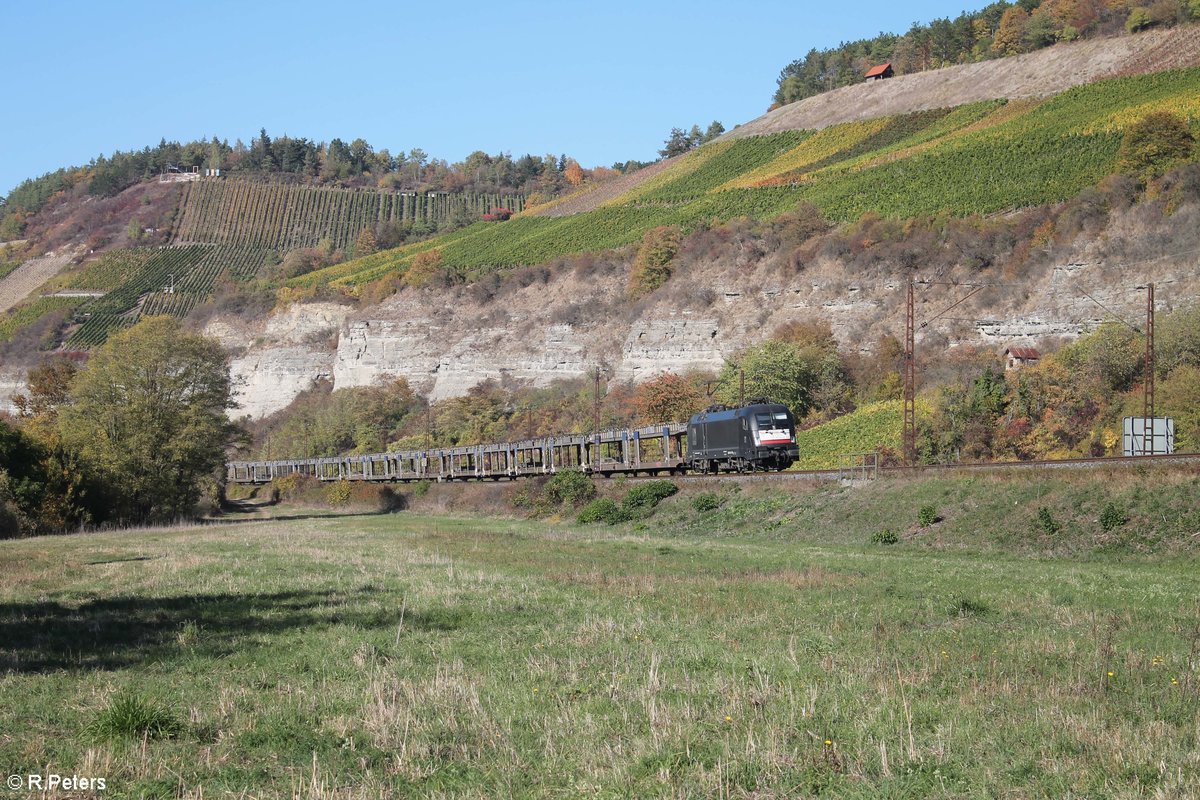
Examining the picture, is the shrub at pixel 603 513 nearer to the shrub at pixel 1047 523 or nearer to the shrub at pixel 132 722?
the shrub at pixel 1047 523

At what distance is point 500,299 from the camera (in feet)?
389

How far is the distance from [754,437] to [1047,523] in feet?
63.3

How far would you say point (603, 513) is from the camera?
51.8 m

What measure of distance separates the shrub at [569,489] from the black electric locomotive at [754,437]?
826 cm

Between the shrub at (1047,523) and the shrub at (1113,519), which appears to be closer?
the shrub at (1113,519)

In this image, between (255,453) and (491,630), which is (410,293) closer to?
(255,453)

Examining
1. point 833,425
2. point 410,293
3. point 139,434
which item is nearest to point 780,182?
point 410,293

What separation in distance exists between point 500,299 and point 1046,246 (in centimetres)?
6012

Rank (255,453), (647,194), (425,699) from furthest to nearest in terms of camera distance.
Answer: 1. (647,194)
2. (255,453)
3. (425,699)

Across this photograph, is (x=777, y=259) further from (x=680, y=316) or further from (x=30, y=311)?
(x=30, y=311)

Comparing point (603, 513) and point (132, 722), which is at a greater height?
point (132, 722)

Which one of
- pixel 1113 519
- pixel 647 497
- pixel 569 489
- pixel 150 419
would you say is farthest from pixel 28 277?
pixel 1113 519

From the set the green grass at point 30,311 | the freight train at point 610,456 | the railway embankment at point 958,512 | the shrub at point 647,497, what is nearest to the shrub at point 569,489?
the railway embankment at point 958,512

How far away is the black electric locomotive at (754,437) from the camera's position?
4909 cm
